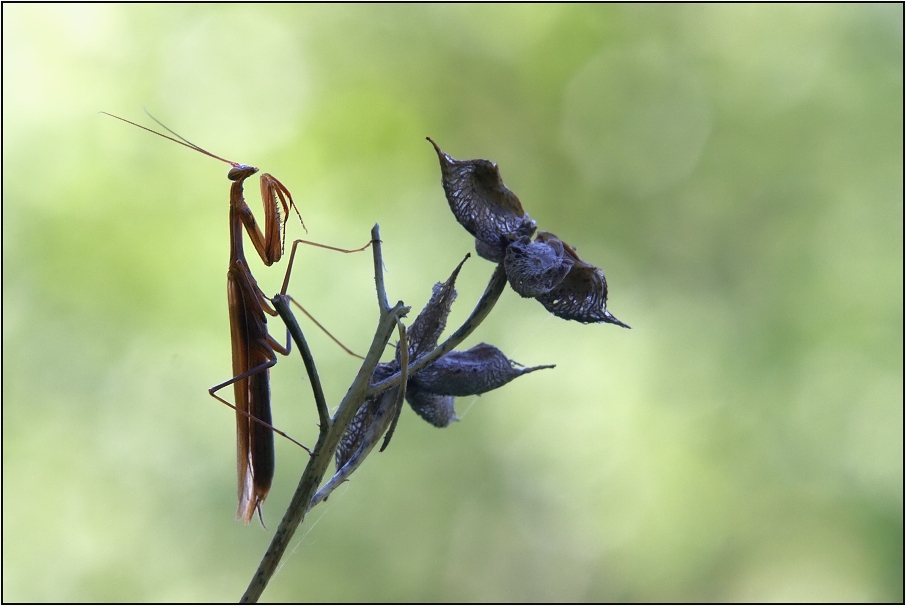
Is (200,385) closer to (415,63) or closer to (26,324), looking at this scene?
(26,324)

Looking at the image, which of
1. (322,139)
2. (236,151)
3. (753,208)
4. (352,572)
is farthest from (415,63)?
(352,572)

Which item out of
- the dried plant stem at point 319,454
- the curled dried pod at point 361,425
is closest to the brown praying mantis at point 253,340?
the curled dried pod at point 361,425

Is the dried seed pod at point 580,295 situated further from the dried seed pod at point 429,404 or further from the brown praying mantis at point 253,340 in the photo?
the brown praying mantis at point 253,340

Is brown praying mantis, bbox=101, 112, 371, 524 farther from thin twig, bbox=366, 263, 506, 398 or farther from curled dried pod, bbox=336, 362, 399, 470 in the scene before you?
thin twig, bbox=366, 263, 506, 398

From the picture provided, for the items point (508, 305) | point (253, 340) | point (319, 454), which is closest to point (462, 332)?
point (319, 454)

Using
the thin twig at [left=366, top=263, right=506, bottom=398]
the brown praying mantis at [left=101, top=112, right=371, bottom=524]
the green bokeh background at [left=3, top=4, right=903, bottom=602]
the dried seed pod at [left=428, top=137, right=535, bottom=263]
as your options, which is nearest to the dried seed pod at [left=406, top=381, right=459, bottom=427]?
the thin twig at [left=366, top=263, right=506, bottom=398]
